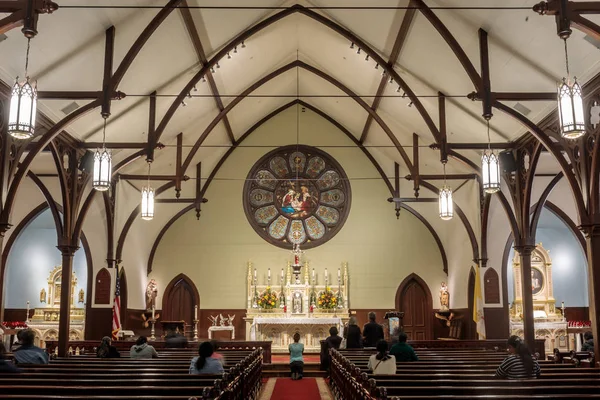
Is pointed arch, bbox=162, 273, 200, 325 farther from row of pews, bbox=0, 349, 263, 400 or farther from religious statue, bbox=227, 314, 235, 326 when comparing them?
row of pews, bbox=0, 349, 263, 400

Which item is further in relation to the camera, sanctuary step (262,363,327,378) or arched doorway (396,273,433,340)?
arched doorway (396,273,433,340)

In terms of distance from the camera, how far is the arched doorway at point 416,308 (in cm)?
2236

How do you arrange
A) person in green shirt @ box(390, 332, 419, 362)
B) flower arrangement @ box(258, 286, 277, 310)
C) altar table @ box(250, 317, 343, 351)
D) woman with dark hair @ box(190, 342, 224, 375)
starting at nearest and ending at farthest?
woman with dark hair @ box(190, 342, 224, 375) < person in green shirt @ box(390, 332, 419, 362) < altar table @ box(250, 317, 343, 351) < flower arrangement @ box(258, 286, 277, 310)

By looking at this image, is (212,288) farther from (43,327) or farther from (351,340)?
(351,340)

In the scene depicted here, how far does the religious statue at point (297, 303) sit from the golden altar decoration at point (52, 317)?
6618mm

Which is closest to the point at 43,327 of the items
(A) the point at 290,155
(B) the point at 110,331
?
(B) the point at 110,331

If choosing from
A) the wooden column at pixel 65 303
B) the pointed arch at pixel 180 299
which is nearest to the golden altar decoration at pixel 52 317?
the pointed arch at pixel 180 299

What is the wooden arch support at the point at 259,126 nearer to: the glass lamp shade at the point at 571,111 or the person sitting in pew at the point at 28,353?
the person sitting in pew at the point at 28,353

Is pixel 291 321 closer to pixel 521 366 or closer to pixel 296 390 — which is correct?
pixel 296 390

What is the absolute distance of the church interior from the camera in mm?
11422

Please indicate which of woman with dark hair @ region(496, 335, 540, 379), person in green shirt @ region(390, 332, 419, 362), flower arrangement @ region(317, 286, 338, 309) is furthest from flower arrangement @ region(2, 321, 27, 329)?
woman with dark hair @ region(496, 335, 540, 379)

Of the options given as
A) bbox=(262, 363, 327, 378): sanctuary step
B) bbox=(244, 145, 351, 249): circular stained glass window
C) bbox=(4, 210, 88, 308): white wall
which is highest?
bbox=(244, 145, 351, 249): circular stained glass window

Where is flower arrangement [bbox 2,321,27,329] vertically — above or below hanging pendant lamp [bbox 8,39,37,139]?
below

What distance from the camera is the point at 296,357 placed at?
1428 cm
